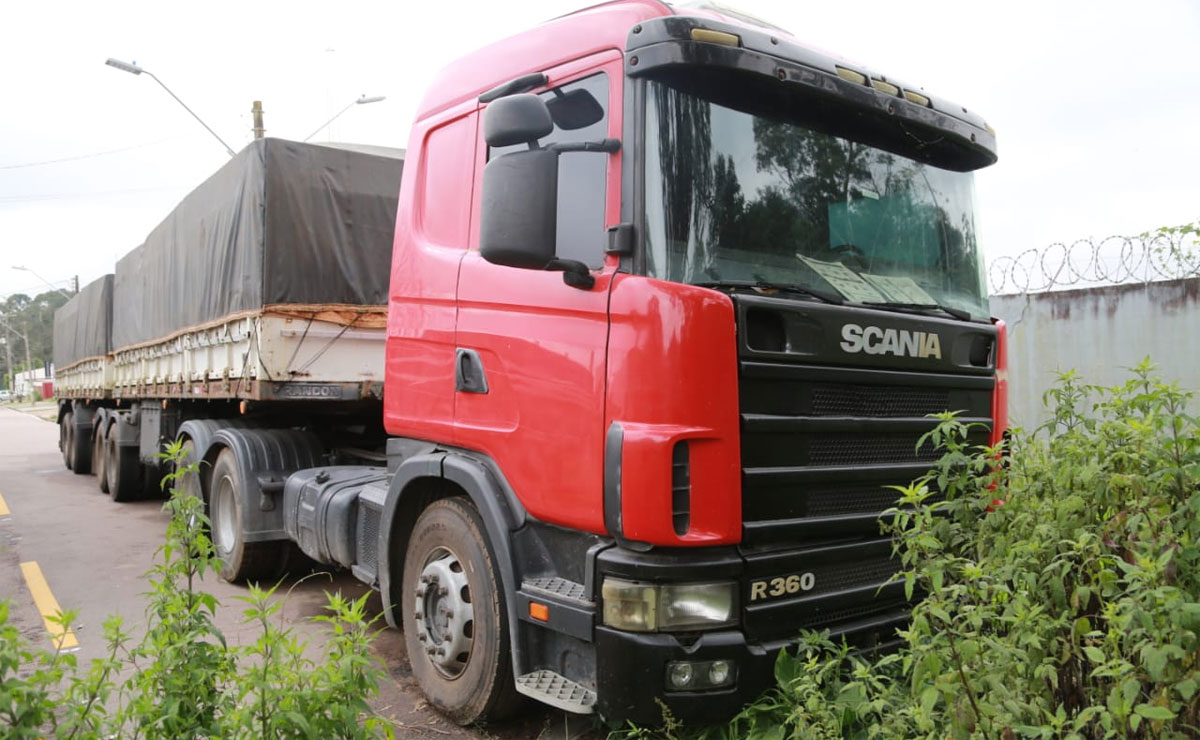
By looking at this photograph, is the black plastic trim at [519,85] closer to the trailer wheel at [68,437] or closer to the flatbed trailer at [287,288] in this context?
the flatbed trailer at [287,288]

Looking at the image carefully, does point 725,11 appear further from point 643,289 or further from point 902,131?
point 643,289

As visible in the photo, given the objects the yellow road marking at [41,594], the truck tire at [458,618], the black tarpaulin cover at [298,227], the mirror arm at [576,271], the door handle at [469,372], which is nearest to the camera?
the mirror arm at [576,271]

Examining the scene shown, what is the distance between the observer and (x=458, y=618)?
3605mm

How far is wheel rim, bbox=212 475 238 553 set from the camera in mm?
6275

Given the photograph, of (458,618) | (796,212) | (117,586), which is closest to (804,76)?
(796,212)

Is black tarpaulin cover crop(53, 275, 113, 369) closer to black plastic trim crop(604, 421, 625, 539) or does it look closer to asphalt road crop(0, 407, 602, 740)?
asphalt road crop(0, 407, 602, 740)

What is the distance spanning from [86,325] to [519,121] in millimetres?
13269

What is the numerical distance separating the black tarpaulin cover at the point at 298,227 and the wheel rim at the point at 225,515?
4.25 ft

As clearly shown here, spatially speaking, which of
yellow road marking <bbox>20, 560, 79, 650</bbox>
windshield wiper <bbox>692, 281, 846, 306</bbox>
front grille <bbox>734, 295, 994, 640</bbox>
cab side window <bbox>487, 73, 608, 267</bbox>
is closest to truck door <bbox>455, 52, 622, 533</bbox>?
cab side window <bbox>487, 73, 608, 267</bbox>

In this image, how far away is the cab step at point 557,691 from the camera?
9.68 ft

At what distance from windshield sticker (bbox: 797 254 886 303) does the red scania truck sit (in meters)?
0.01

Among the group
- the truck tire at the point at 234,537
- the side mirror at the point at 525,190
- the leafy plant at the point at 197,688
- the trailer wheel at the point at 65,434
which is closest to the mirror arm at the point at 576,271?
the side mirror at the point at 525,190

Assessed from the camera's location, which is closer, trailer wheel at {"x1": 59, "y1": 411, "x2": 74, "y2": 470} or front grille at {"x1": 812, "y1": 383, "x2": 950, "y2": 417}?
front grille at {"x1": 812, "y1": 383, "x2": 950, "y2": 417}

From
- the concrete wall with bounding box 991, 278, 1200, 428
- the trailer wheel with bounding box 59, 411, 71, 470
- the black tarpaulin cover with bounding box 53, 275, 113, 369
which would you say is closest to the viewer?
the concrete wall with bounding box 991, 278, 1200, 428
